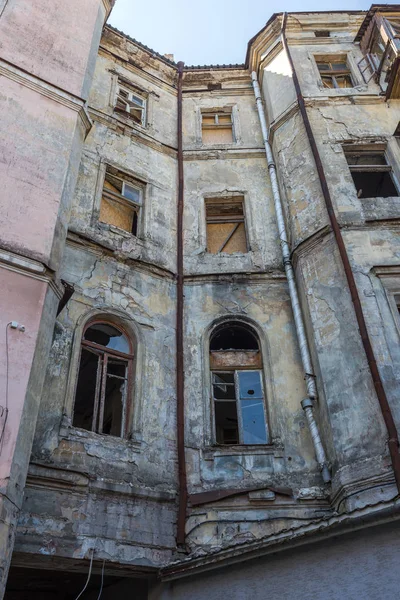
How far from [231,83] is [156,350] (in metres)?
9.74

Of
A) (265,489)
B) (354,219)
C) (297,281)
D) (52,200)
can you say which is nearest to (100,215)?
(52,200)

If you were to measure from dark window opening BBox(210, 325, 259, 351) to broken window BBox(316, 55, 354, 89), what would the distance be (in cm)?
755

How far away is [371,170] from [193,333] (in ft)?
19.0

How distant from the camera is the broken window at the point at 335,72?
1457cm

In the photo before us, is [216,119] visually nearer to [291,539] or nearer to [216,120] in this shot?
[216,120]

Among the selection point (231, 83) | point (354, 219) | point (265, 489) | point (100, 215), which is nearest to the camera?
point (265, 489)

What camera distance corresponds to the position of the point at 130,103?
14.4 metres

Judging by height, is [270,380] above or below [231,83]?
below

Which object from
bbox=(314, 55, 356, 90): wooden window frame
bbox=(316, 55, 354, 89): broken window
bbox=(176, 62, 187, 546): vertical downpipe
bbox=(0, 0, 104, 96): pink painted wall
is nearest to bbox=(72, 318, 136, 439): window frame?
bbox=(176, 62, 187, 546): vertical downpipe

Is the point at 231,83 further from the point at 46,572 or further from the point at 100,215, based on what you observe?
the point at 46,572

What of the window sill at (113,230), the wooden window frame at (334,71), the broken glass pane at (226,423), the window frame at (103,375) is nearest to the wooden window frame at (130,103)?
the window sill at (113,230)

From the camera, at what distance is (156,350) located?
994 cm

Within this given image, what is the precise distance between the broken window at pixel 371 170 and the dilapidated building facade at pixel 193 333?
5 cm

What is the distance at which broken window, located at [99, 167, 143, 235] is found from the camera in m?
11.9
